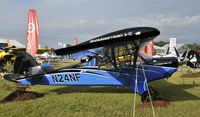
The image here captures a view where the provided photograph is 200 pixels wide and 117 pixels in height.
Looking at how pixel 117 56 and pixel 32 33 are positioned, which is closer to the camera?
pixel 117 56

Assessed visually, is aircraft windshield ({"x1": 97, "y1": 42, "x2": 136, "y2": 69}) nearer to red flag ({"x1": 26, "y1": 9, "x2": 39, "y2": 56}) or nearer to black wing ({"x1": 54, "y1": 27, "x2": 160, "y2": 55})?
black wing ({"x1": 54, "y1": 27, "x2": 160, "y2": 55})

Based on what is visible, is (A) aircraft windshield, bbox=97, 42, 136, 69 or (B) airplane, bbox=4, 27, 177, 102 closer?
(A) aircraft windshield, bbox=97, 42, 136, 69

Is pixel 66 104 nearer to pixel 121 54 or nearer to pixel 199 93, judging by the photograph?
pixel 121 54

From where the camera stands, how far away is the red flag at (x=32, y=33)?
18844 millimetres

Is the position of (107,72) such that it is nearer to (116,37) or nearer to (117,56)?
(117,56)

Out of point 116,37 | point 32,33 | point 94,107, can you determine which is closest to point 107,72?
point 94,107

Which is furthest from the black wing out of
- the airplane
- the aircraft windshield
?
the aircraft windshield

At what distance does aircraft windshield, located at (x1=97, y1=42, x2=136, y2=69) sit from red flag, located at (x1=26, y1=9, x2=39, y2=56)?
29.8ft

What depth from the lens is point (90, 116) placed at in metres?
7.68

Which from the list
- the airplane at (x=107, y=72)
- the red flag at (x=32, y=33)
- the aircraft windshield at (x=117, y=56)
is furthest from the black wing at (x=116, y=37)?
the red flag at (x=32, y=33)

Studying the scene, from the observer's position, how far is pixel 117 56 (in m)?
10.3

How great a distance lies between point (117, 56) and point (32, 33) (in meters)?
10.5

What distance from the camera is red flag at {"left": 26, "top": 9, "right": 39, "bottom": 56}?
61.8 feet

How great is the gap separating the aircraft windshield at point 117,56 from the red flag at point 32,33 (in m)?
9.08
